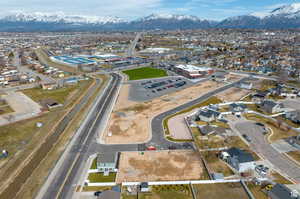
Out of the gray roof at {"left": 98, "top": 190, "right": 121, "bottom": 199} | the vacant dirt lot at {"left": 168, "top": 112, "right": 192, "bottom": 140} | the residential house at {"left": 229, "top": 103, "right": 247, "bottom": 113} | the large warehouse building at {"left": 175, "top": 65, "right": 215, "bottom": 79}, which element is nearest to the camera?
the gray roof at {"left": 98, "top": 190, "right": 121, "bottom": 199}

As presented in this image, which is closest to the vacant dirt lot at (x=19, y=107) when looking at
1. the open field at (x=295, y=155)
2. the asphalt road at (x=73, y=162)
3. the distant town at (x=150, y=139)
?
the distant town at (x=150, y=139)

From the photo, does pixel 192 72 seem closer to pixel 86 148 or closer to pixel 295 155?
pixel 295 155

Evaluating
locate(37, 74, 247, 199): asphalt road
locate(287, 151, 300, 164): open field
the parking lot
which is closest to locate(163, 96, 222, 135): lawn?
locate(37, 74, 247, 199): asphalt road

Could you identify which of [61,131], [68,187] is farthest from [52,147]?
[68,187]

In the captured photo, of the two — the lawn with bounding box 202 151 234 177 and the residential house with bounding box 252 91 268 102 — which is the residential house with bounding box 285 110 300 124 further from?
the lawn with bounding box 202 151 234 177

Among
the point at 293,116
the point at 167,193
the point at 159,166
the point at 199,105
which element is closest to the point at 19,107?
the point at 159,166

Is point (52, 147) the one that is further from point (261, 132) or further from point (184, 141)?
point (261, 132)

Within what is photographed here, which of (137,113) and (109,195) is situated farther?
(137,113)
